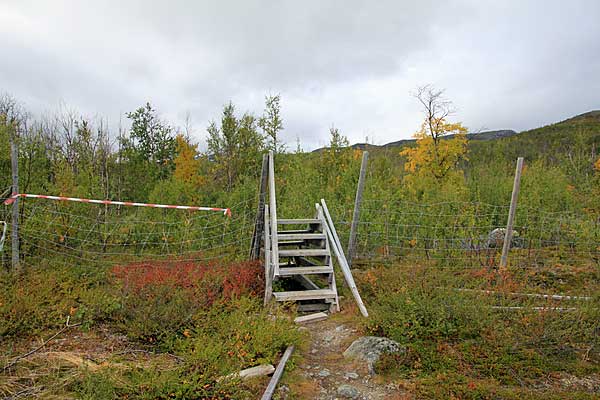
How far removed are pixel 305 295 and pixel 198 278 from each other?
1.60 m

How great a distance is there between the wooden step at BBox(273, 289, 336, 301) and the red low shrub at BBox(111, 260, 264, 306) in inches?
17.0

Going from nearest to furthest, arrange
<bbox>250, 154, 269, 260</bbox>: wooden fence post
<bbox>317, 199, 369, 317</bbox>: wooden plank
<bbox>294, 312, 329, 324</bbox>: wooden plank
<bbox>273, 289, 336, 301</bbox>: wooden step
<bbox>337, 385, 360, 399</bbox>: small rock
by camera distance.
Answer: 1. <bbox>337, 385, 360, 399</bbox>: small rock
2. <bbox>317, 199, 369, 317</bbox>: wooden plank
3. <bbox>294, 312, 329, 324</bbox>: wooden plank
4. <bbox>273, 289, 336, 301</bbox>: wooden step
5. <bbox>250, 154, 269, 260</bbox>: wooden fence post

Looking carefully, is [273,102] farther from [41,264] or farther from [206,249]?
[41,264]

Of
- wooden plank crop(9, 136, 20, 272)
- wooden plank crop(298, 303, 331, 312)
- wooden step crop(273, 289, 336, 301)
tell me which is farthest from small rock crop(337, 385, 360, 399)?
wooden plank crop(9, 136, 20, 272)

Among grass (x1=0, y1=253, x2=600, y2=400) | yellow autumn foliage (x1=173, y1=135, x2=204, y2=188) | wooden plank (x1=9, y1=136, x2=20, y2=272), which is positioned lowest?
grass (x1=0, y1=253, x2=600, y2=400)

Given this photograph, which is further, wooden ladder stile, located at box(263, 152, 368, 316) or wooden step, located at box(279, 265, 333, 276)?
wooden step, located at box(279, 265, 333, 276)

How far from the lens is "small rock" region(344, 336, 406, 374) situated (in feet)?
13.0

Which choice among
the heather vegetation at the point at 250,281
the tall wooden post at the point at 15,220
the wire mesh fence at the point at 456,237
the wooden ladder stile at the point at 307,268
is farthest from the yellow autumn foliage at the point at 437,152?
the tall wooden post at the point at 15,220

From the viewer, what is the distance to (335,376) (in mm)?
3824

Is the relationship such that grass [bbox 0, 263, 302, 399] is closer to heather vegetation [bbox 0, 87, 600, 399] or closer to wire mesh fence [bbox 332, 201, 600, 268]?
heather vegetation [bbox 0, 87, 600, 399]

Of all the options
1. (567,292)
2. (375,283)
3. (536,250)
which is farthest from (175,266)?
(536,250)

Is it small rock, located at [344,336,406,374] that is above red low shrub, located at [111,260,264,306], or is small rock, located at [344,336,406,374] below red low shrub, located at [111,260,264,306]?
below

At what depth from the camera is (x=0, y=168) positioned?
6980mm

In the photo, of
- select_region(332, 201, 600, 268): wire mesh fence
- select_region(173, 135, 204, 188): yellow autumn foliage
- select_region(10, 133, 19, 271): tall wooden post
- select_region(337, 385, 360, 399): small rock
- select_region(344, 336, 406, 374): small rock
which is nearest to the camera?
select_region(337, 385, 360, 399): small rock
